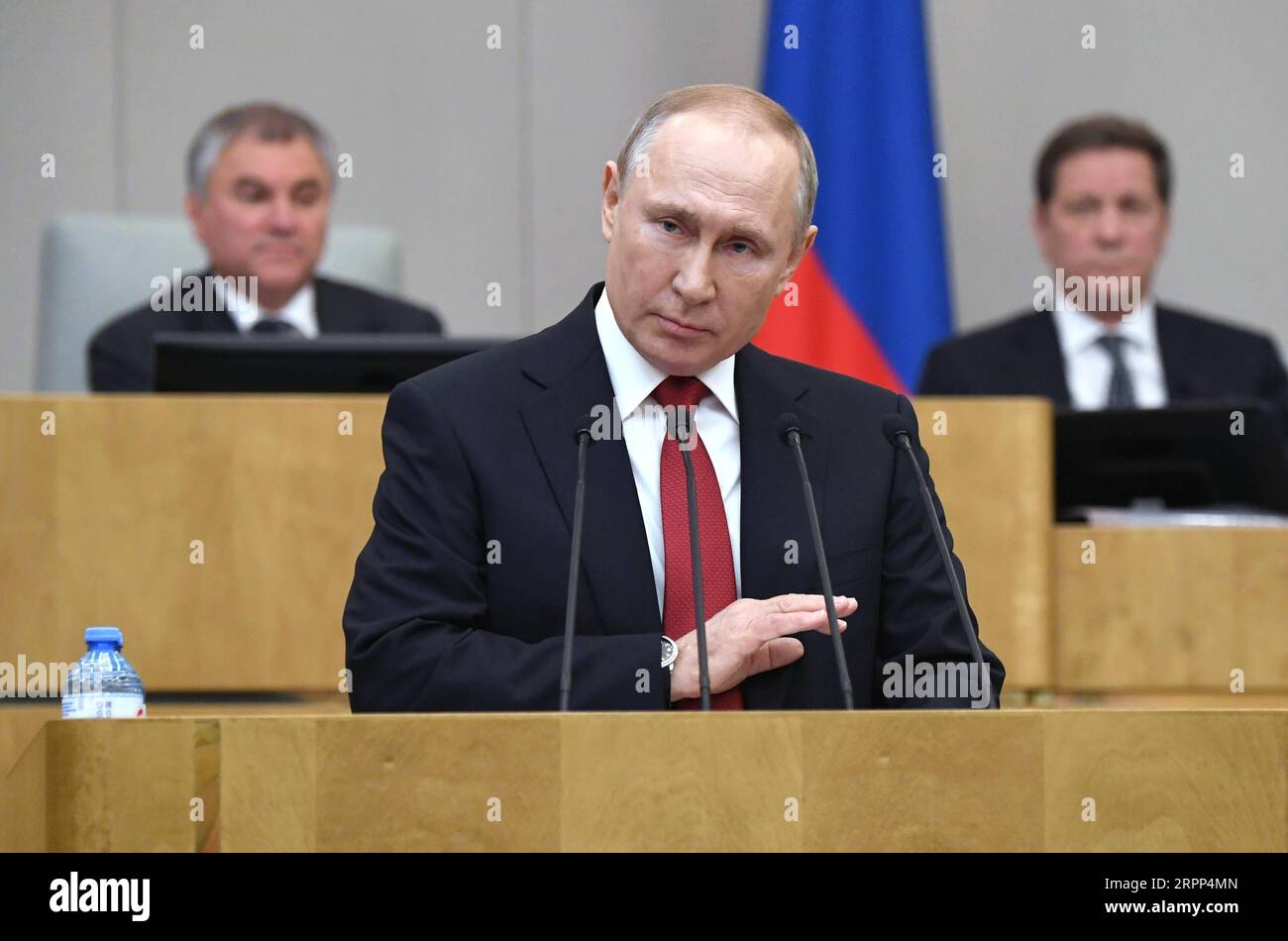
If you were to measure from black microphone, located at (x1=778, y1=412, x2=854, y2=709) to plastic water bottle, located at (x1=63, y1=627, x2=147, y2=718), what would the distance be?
0.90 meters

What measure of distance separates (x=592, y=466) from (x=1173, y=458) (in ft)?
5.06

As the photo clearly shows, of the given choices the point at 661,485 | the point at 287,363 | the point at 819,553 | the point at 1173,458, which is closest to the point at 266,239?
the point at 287,363

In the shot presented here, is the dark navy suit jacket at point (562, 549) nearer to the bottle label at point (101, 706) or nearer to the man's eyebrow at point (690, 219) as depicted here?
the man's eyebrow at point (690, 219)

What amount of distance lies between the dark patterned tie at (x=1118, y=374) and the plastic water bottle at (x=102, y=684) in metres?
2.88

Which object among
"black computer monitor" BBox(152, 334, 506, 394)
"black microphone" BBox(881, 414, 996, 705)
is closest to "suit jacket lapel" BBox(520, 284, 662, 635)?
"black microphone" BBox(881, 414, 996, 705)

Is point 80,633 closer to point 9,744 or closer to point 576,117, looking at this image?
point 9,744

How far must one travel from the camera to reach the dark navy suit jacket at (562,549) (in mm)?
2150

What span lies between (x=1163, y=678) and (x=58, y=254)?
9.23 ft

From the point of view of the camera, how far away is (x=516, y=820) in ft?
5.08

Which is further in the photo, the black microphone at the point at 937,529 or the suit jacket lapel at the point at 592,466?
the suit jacket lapel at the point at 592,466

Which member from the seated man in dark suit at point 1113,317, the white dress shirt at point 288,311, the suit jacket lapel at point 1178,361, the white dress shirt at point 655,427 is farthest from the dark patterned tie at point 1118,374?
the white dress shirt at point 655,427

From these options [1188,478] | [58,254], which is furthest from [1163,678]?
[58,254]

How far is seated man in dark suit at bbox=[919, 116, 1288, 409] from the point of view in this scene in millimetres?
4590

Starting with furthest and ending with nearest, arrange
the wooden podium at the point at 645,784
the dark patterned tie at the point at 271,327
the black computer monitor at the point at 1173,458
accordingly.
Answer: the dark patterned tie at the point at 271,327 → the black computer monitor at the point at 1173,458 → the wooden podium at the point at 645,784
